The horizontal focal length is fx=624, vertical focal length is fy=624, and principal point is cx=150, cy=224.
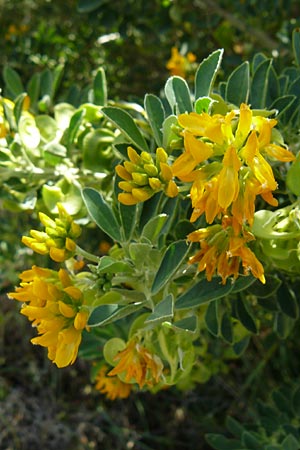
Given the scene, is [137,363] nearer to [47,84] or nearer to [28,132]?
[28,132]

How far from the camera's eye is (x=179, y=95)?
1081mm

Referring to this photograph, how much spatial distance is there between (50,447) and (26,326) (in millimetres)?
640

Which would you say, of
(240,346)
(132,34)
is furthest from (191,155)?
(132,34)

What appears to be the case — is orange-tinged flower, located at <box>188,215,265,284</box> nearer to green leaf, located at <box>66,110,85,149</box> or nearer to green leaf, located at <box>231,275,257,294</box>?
green leaf, located at <box>231,275,257,294</box>

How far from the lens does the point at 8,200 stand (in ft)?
4.81

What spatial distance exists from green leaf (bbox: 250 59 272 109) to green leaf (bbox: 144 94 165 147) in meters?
0.25

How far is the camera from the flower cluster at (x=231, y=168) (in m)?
0.87

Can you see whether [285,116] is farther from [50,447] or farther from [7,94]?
[50,447]

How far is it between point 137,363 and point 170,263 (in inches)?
7.8

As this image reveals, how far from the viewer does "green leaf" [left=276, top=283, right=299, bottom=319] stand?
133 centimetres

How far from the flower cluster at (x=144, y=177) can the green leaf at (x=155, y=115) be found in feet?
0.39

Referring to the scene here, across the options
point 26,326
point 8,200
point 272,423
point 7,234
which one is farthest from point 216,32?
point 26,326

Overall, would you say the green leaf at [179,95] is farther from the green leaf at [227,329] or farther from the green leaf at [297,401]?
the green leaf at [297,401]

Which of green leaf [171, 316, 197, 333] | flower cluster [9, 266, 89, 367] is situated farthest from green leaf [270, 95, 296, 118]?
flower cluster [9, 266, 89, 367]
